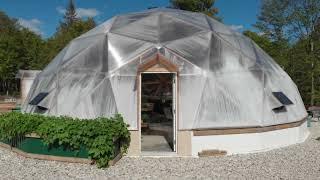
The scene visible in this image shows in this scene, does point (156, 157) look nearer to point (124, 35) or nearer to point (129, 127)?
point (129, 127)

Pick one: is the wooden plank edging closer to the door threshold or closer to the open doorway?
the door threshold

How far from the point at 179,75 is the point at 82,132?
323 cm

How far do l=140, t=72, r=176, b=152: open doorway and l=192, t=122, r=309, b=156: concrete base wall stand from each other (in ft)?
6.18

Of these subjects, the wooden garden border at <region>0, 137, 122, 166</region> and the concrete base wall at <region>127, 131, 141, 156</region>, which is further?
the concrete base wall at <region>127, 131, 141, 156</region>

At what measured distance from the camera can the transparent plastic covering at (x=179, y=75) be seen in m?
11.3

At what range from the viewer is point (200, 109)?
11.3m

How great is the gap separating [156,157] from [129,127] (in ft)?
3.57

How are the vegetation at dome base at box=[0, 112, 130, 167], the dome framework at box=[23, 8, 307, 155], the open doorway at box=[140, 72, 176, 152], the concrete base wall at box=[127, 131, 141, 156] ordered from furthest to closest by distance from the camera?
the open doorway at box=[140, 72, 176, 152] → the dome framework at box=[23, 8, 307, 155] → the concrete base wall at box=[127, 131, 141, 156] → the vegetation at dome base at box=[0, 112, 130, 167]

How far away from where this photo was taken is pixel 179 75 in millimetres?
11297

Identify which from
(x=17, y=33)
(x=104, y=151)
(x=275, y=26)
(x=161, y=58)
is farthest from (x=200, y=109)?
(x=17, y=33)

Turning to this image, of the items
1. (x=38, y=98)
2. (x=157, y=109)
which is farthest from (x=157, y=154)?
(x=157, y=109)

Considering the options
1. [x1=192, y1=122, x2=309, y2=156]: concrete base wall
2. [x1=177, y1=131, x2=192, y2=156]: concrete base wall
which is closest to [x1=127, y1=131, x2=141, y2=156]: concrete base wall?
[x1=177, y1=131, x2=192, y2=156]: concrete base wall

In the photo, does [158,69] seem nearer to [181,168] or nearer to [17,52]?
[181,168]

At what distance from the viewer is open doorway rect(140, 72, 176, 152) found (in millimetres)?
14072
